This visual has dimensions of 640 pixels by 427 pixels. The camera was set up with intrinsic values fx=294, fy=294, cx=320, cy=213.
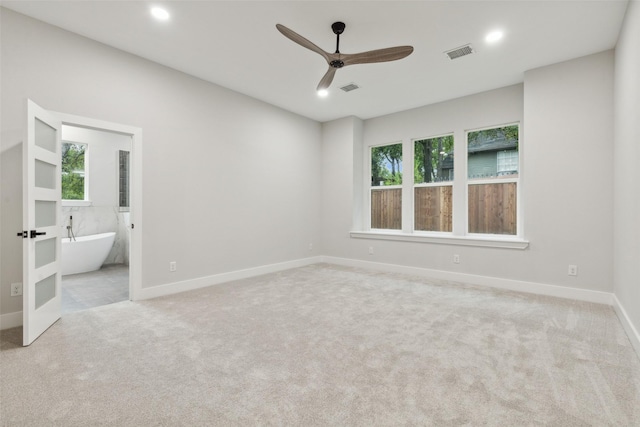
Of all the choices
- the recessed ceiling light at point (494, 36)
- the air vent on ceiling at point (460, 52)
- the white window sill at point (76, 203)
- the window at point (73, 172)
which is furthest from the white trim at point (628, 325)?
the window at point (73, 172)

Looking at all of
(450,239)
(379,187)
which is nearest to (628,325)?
Result: (450,239)

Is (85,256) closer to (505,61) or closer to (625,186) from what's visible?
(505,61)

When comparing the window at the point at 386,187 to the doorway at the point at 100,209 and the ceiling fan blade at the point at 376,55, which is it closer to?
the ceiling fan blade at the point at 376,55

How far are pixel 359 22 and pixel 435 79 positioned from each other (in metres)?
1.72

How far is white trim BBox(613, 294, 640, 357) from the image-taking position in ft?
7.37

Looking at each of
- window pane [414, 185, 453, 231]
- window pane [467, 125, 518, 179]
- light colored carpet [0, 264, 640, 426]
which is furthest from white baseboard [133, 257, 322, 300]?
window pane [467, 125, 518, 179]

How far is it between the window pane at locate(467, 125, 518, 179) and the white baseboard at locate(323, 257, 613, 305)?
1576mm

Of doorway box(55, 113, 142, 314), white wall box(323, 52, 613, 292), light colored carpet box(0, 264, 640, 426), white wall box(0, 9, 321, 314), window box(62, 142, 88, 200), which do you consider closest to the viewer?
light colored carpet box(0, 264, 640, 426)

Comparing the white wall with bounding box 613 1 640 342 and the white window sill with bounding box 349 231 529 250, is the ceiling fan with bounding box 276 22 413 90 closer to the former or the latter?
the white wall with bounding box 613 1 640 342

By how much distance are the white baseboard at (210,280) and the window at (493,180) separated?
3200mm

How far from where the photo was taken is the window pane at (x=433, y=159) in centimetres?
500

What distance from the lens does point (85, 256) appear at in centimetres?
503

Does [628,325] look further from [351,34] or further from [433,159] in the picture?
[351,34]

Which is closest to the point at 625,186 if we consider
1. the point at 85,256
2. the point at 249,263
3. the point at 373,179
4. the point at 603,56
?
the point at 603,56
